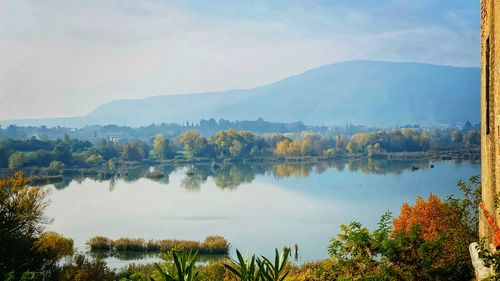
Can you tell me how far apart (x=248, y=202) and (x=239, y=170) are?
1139 inches

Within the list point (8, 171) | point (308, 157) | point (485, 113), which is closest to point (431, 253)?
point (485, 113)

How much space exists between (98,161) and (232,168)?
1812 cm

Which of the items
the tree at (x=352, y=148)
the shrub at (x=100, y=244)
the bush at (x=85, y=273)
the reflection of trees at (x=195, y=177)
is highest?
the tree at (x=352, y=148)

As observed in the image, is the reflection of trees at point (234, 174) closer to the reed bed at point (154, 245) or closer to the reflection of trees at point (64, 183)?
the reflection of trees at point (64, 183)

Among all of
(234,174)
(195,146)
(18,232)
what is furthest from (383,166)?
(18,232)

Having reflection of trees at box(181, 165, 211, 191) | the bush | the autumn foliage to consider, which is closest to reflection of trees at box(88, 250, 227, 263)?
the bush

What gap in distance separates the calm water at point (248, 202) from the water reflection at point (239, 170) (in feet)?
0.44

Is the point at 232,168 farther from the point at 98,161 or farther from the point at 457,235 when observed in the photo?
the point at 457,235

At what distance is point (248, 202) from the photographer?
4925 centimetres

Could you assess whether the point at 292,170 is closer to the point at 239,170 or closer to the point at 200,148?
the point at 239,170

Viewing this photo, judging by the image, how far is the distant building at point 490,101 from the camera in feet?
20.5

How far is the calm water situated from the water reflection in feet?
0.44

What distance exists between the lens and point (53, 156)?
77.6 meters

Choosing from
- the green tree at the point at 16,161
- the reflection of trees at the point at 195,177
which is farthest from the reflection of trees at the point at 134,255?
the green tree at the point at 16,161
